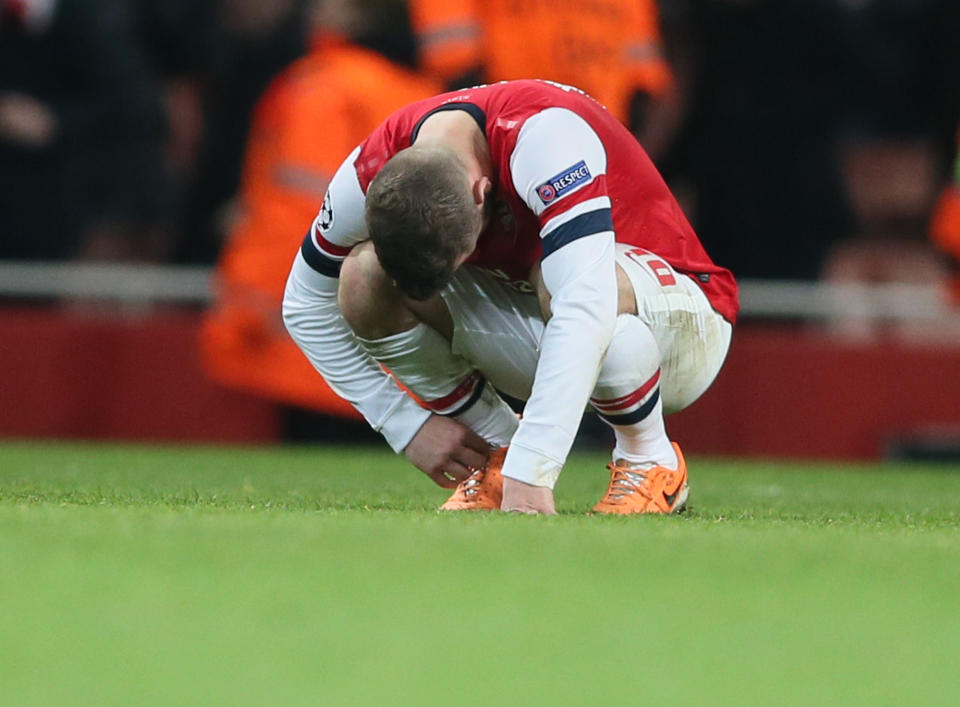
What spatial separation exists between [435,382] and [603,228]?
75 cm

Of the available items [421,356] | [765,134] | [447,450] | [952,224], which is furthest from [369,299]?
[765,134]

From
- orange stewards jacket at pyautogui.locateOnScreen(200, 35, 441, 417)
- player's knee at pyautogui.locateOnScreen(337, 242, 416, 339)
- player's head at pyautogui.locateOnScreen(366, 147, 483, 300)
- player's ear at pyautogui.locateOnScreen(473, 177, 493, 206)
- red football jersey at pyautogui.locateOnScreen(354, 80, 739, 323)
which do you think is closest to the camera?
player's head at pyautogui.locateOnScreen(366, 147, 483, 300)

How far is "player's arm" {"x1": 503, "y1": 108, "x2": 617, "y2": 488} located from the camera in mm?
3557

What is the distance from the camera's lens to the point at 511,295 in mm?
4219

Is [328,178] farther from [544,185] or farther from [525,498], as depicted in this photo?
[525,498]

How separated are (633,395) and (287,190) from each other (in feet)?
11.9

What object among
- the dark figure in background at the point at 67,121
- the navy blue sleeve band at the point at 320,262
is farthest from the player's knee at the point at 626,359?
the dark figure in background at the point at 67,121

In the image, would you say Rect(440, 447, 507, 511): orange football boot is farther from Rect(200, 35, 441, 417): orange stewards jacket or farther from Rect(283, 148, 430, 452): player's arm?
Rect(200, 35, 441, 417): orange stewards jacket

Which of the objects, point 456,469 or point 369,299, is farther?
point 456,469

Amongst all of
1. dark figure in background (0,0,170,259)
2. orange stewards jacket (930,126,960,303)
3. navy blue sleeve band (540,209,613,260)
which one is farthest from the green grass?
dark figure in background (0,0,170,259)

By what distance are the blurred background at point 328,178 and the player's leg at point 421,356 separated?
2.89 m

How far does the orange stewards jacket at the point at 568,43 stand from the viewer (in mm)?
6961

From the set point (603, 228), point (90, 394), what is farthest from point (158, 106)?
point (603, 228)

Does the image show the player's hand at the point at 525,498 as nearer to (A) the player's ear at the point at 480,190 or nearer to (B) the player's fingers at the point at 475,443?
(B) the player's fingers at the point at 475,443
